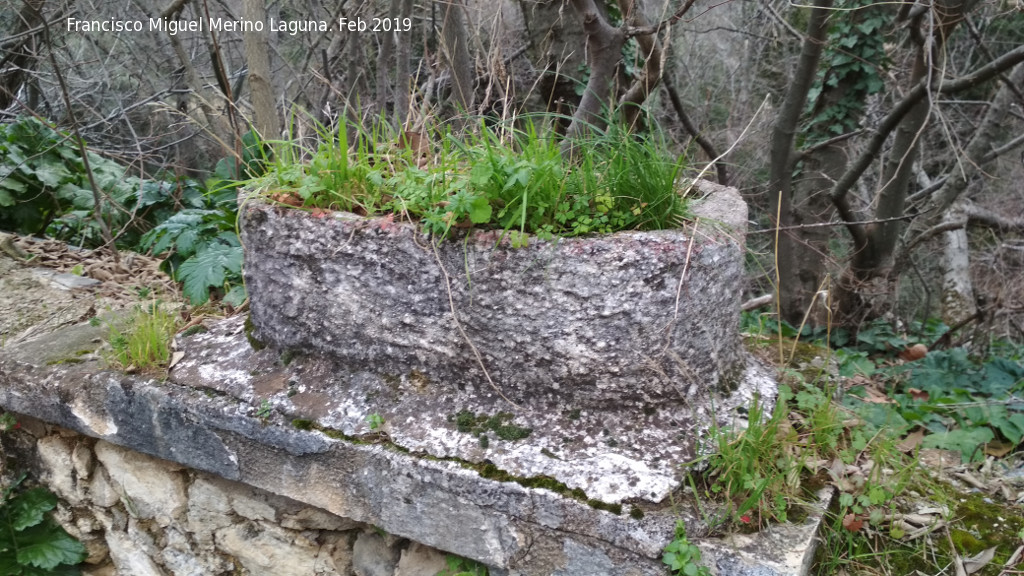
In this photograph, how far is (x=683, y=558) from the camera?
146 cm

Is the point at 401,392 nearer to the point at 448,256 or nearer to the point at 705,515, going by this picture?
the point at 448,256

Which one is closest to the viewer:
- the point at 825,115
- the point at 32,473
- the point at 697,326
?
the point at 697,326

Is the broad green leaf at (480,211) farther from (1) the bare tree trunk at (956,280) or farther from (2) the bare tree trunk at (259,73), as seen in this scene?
(1) the bare tree trunk at (956,280)

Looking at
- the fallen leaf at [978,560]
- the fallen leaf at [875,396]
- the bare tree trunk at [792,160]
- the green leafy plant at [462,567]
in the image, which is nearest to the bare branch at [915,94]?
the bare tree trunk at [792,160]

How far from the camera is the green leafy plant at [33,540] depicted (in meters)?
2.35

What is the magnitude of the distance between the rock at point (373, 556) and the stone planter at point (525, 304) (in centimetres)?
48

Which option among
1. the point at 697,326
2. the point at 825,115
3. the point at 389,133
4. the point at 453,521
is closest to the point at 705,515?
the point at 697,326

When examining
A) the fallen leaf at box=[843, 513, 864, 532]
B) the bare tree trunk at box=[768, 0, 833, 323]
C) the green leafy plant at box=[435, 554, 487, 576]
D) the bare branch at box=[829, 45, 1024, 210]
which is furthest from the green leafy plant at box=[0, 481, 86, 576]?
the bare branch at box=[829, 45, 1024, 210]

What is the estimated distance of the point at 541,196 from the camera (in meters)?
1.72

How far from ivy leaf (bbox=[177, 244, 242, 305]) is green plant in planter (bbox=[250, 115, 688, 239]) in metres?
0.83

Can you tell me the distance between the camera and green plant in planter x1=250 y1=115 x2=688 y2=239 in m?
1.71

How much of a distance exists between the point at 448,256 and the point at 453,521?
0.67 m

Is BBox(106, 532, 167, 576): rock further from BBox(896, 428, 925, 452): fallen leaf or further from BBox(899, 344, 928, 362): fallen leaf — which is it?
BBox(899, 344, 928, 362): fallen leaf

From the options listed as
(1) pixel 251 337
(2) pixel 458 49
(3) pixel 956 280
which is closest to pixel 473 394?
(1) pixel 251 337
